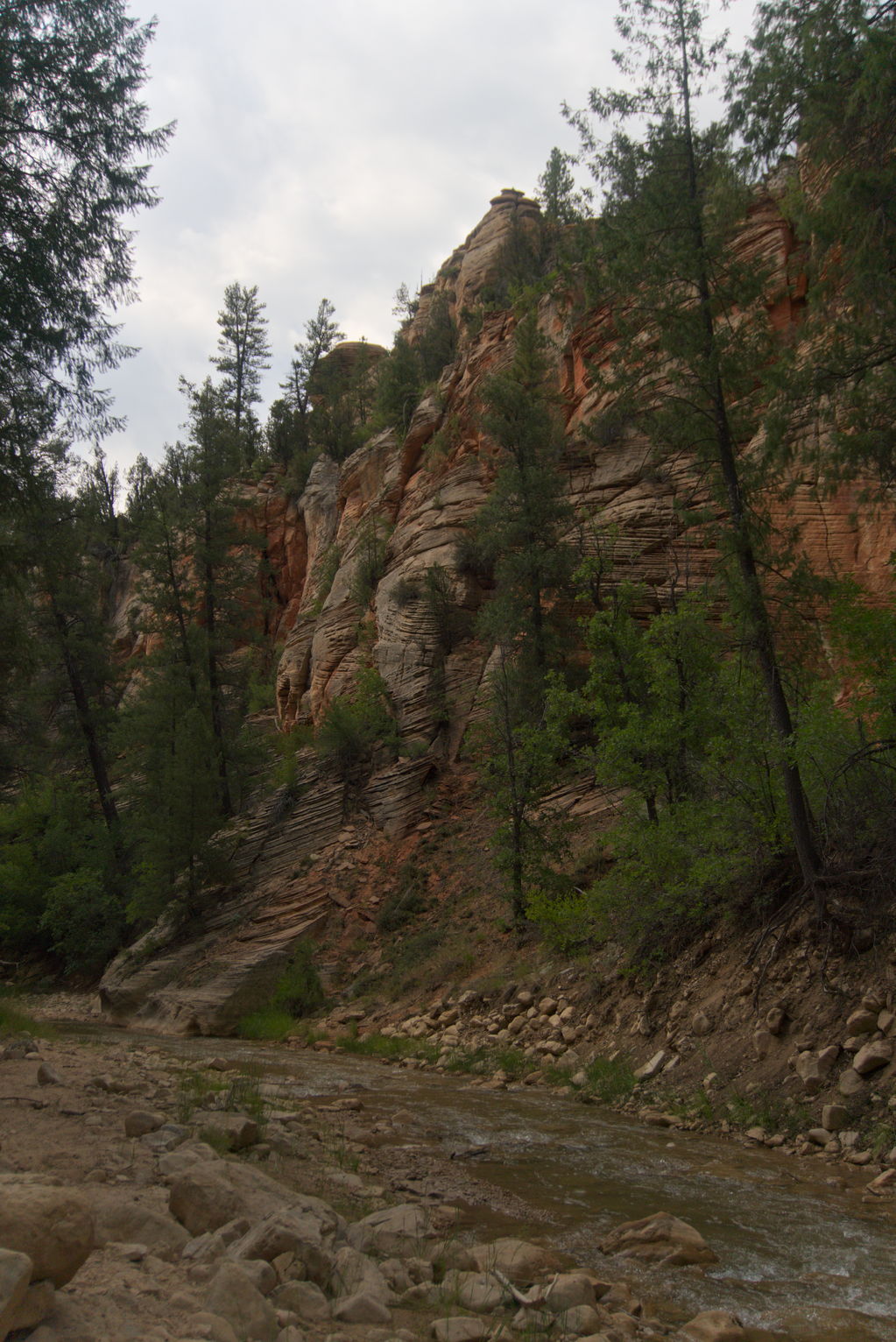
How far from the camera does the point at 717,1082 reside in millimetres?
9664

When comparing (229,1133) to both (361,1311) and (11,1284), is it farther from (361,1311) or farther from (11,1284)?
(11,1284)

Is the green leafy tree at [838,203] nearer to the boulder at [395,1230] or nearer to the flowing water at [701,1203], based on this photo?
the flowing water at [701,1203]

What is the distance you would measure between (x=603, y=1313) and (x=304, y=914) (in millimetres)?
19654

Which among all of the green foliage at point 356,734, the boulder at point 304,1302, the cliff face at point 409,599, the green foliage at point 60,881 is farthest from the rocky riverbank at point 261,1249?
the green foliage at point 60,881

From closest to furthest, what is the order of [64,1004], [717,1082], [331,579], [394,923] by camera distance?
[717,1082]
[394,923]
[64,1004]
[331,579]

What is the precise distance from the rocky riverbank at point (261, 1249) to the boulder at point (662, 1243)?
1cm

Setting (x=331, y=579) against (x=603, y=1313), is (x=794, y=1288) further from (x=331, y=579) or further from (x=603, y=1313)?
(x=331, y=579)

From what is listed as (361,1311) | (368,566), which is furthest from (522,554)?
(361,1311)

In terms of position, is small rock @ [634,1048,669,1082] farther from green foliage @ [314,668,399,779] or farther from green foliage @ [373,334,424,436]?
green foliage @ [373,334,424,436]

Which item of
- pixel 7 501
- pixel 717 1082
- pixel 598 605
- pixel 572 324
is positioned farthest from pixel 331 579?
pixel 717 1082

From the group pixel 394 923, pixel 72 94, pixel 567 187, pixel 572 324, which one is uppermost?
pixel 567 187

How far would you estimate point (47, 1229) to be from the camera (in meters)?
3.18

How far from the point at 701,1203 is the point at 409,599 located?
23296mm

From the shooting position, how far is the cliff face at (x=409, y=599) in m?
21.3
